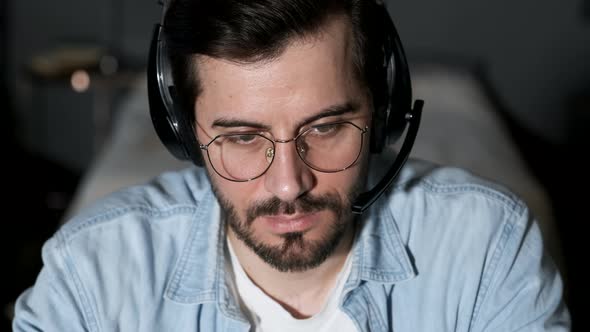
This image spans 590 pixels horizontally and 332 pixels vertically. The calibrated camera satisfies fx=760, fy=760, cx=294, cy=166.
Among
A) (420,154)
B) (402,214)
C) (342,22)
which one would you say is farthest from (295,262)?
(420,154)

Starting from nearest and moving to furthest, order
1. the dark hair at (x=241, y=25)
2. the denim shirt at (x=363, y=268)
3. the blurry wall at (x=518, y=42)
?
the dark hair at (x=241, y=25) → the denim shirt at (x=363, y=268) → the blurry wall at (x=518, y=42)

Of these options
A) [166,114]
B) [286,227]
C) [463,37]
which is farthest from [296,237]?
[463,37]

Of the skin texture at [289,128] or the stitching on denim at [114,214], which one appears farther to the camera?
the stitching on denim at [114,214]

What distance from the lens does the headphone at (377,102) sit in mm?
1055

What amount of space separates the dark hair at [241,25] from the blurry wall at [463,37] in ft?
7.81

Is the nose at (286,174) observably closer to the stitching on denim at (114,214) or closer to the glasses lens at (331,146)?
the glasses lens at (331,146)

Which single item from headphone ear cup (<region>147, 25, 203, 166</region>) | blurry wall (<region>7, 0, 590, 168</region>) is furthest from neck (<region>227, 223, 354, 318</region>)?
blurry wall (<region>7, 0, 590, 168</region>)

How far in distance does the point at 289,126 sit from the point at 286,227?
0.49ft

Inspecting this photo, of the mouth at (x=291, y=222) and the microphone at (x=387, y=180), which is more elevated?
the microphone at (x=387, y=180)

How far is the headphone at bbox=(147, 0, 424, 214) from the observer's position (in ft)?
3.46

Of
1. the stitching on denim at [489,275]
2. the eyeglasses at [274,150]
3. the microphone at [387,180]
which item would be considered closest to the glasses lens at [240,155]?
the eyeglasses at [274,150]

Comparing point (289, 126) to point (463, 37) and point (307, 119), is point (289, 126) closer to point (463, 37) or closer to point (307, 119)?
point (307, 119)

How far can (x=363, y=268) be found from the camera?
1.21 meters

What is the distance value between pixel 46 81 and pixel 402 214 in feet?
7.15
